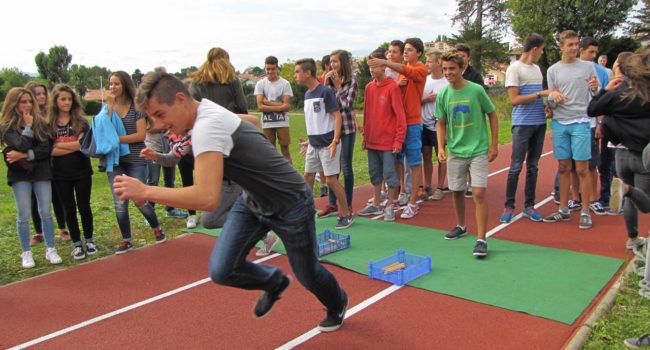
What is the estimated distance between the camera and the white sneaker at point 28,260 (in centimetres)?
583

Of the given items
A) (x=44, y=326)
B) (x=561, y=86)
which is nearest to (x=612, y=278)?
(x=561, y=86)

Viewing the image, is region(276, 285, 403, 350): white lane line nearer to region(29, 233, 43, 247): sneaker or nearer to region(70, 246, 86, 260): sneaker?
region(70, 246, 86, 260): sneaker

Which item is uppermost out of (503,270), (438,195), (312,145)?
(312,145)

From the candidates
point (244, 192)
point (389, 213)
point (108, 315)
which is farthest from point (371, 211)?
point (244, 192)

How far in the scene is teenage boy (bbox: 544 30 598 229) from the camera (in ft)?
20.9

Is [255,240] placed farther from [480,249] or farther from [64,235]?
[64,235]

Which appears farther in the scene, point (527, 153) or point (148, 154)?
point (527, 153)

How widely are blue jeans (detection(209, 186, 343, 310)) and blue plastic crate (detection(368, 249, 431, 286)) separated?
52.6 inches

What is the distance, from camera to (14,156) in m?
5.60

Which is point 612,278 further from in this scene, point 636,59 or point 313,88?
point 313,88

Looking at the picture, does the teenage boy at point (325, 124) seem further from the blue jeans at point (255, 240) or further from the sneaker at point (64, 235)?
the sneaker at point (64, 235)

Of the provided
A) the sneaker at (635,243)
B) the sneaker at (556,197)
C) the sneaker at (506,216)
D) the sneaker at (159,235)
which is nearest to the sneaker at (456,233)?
the sneaker at (506,216)

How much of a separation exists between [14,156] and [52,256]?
121cm

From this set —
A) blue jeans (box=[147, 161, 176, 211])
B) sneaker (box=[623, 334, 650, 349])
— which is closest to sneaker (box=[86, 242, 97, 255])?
blue jeans (box=[147, 161, 176, 211])
